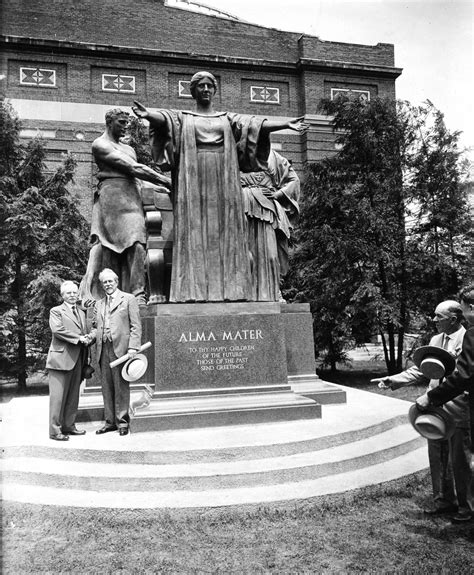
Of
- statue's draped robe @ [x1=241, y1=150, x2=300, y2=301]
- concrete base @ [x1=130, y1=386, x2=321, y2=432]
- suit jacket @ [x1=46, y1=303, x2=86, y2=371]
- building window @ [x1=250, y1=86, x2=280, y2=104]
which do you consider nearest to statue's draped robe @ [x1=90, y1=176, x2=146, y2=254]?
statue's draped robe @ [x1=241, y1=150, x2=300, y2=301]

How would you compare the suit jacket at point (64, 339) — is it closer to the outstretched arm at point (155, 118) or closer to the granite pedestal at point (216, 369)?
the granite pedestal at point (216, 369)

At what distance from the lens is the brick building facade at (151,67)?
2602 centimetres

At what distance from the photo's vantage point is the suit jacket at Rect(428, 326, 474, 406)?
352 cm

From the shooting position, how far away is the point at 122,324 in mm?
5867

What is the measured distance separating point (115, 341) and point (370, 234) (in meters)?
13.9

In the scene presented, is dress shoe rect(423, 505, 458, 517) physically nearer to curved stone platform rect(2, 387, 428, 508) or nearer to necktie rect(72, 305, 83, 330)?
curved stone platform rect(2, 387, 428, 508)

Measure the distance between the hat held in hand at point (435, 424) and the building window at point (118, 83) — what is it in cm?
2674

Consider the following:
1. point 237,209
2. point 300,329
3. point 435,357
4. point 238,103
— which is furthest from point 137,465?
point 238,103

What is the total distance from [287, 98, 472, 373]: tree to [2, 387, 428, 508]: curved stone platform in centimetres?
1170

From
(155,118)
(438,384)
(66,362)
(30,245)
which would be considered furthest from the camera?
(30,245)

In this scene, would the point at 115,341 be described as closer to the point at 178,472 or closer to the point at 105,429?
the point at 105,429

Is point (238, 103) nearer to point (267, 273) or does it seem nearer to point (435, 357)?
point (267, 273)

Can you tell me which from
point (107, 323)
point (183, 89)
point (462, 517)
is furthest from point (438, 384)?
point (183, 89)

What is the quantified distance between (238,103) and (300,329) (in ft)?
74.1
